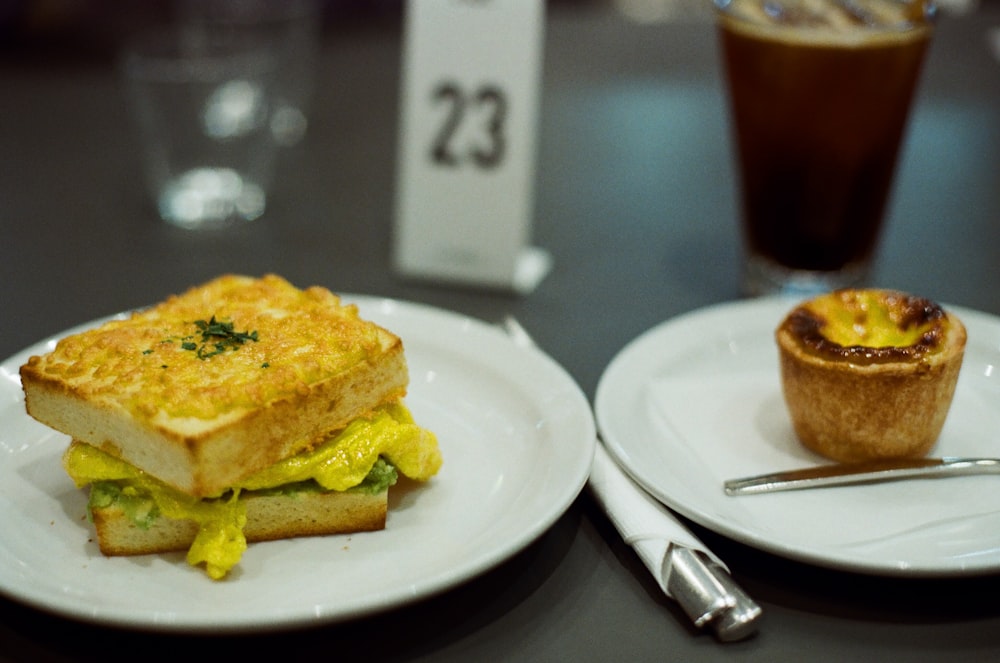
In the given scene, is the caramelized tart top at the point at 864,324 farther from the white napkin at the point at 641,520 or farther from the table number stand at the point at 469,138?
the table number stand at the point at 469,138

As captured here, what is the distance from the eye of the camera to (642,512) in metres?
1.37

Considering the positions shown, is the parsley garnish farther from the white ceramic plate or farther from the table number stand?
the table number stand

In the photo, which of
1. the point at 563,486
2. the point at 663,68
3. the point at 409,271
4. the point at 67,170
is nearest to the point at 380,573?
the point at 563,486

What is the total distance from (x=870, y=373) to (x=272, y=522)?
87cm

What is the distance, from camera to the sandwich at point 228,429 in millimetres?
1282

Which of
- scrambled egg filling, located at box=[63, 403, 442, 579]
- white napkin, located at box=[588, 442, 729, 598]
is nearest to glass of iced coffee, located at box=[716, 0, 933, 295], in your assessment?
white napkin, located at box=[588, 442, 729, 598]

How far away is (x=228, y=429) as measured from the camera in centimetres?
126

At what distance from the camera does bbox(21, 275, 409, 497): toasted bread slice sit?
4.18 ft

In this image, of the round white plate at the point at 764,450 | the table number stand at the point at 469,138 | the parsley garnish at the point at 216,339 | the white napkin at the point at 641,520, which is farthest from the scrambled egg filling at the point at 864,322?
the parsley garnish at the point at 216,339

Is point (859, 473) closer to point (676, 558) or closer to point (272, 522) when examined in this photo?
point (676, 558)

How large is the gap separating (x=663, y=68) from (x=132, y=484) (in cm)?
276

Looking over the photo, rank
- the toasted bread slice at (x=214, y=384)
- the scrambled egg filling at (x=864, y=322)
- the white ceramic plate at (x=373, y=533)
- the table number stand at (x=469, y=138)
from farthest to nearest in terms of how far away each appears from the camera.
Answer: the table number stand at (x=469, y=138), the scrambled egg filling at (x=864, y=322), the toasted bread slice at (x=214, y=384), the white ceramic plate at (x=373, y=533)

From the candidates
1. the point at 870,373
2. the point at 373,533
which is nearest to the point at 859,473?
the point at 870,373

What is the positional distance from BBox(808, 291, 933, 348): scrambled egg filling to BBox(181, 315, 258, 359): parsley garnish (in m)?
0.89
